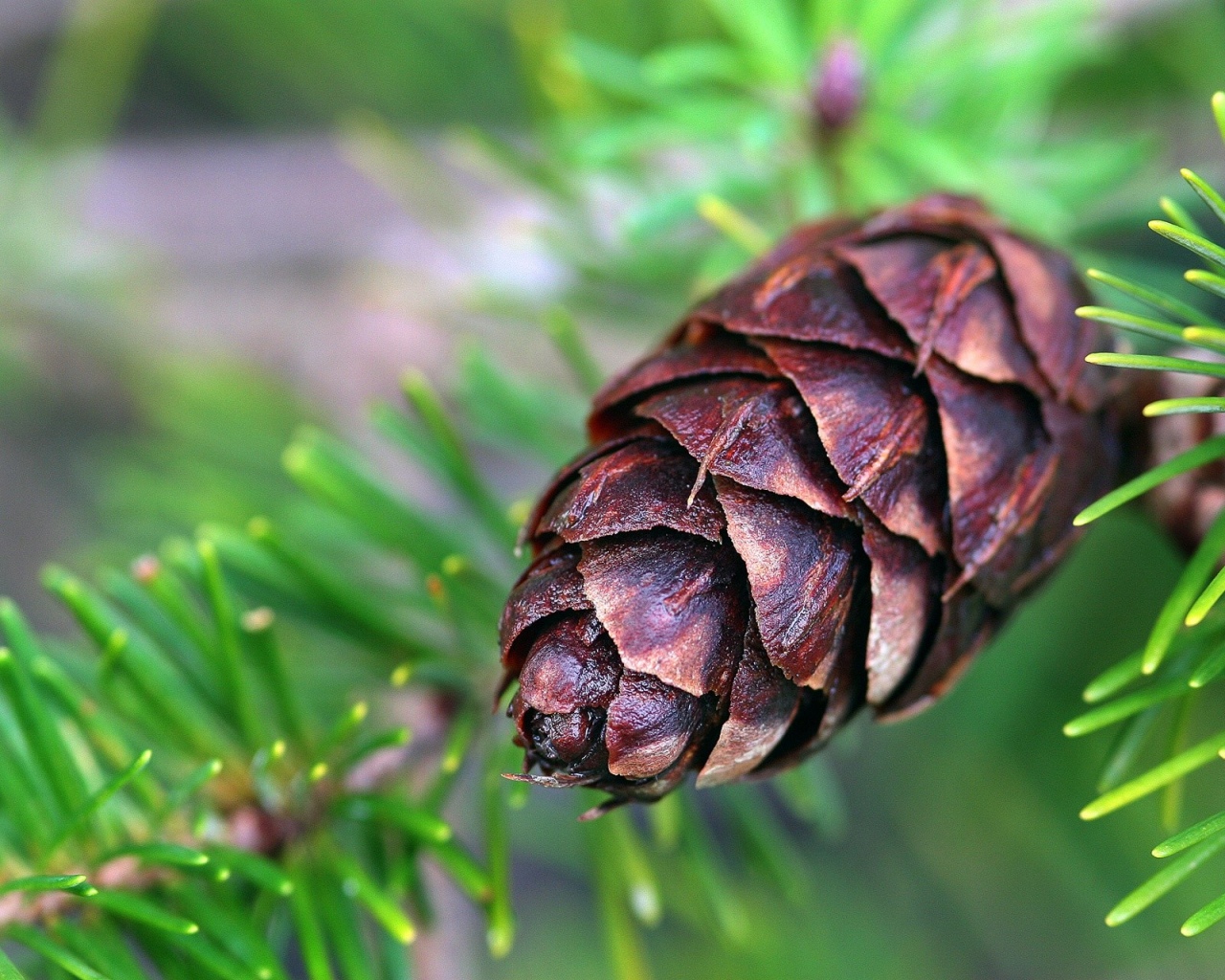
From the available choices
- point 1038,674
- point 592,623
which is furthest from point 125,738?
point 1038,674

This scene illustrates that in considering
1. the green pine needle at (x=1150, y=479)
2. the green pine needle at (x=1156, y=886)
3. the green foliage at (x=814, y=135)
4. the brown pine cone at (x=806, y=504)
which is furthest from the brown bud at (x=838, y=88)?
the green pine needle at (x=1156, y=886)

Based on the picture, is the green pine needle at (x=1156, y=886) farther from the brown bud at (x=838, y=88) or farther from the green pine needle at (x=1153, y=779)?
the brown bud at (x=838, y=88)

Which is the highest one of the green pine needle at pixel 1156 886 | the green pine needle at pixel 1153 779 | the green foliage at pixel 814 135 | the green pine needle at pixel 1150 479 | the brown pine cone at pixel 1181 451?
the green foliage at pixel 814 135

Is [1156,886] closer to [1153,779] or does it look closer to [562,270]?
[1153,779]

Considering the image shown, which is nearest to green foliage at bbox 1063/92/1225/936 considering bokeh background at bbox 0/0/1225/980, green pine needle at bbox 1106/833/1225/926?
green pine needle at bbox 1106/833/1225/926

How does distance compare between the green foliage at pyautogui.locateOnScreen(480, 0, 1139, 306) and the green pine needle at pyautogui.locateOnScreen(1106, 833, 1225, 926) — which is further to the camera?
the green foliage at pyautogui.locateOnScreen(480, 0, 1139, 306)

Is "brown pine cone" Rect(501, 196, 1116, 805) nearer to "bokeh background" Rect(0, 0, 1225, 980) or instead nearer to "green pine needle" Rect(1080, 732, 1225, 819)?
"green pine needle" Rect(1080, 732, 1225, 819)

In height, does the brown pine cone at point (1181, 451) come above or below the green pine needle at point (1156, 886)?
above
